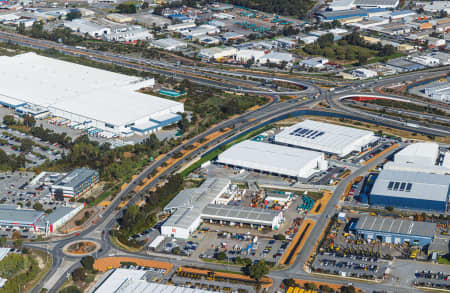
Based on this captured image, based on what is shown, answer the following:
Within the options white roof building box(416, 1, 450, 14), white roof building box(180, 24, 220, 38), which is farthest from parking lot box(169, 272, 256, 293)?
white roof building box(416, 1, 450, 14)

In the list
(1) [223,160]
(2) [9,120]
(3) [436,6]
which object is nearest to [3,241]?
(1) [223,160]

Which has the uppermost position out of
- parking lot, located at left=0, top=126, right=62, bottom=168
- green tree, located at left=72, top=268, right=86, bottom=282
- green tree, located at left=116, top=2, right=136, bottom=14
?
green tree, located at left=116, top=2, right=136, bottom=14

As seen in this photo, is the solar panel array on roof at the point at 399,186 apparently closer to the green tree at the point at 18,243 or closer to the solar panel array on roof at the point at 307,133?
the solar panel array on roof at the point at 307,133

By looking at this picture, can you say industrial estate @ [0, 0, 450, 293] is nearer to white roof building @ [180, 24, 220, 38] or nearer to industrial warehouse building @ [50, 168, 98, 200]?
industrial warehouse building @ [50, 168, 98, 200]

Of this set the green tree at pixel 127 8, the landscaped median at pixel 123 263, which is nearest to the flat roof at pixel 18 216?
the landscaped median at pixel 123 263

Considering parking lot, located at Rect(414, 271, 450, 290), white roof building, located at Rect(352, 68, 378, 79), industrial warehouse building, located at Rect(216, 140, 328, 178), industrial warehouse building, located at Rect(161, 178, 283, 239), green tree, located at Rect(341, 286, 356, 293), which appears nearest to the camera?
green tree, located at Rect(341, 286, 356, 293)

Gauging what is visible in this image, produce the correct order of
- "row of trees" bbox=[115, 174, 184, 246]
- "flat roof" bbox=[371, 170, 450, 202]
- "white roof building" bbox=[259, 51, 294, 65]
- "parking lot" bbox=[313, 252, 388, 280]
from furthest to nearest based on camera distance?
"white roof building" bbox=[259, 51, 294, 65], "flat roof" bbox=[371, 170, 450, 202], "row of trees" bbox=[115, 174, 184, 246], "parking lot" bbox=[313, 252, 388, 280]
